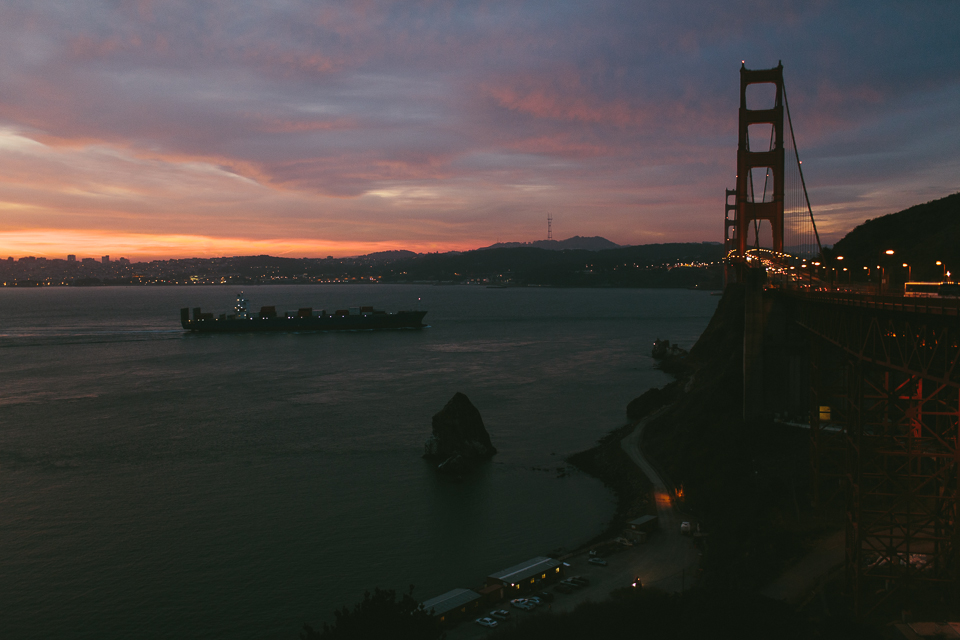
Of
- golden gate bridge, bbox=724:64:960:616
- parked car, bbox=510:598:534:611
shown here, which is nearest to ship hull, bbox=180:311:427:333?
golden gate bridge, bbox=724:64:960:616

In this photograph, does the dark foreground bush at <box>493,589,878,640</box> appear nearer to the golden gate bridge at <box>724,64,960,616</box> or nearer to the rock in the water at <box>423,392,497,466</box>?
the golden gate bridge at <box>724,64,960,616</box>

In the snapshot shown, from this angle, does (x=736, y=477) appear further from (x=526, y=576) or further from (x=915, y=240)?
(x=915, y=240)

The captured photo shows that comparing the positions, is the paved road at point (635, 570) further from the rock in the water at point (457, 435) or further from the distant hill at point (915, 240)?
the distant hill at point (915, 240)

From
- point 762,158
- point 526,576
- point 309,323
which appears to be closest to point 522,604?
point 526,576

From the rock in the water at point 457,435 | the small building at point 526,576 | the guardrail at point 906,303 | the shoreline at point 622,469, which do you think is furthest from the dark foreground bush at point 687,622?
the rock in the water at point 457,435

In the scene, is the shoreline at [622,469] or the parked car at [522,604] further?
the shoreline at [622,469]
